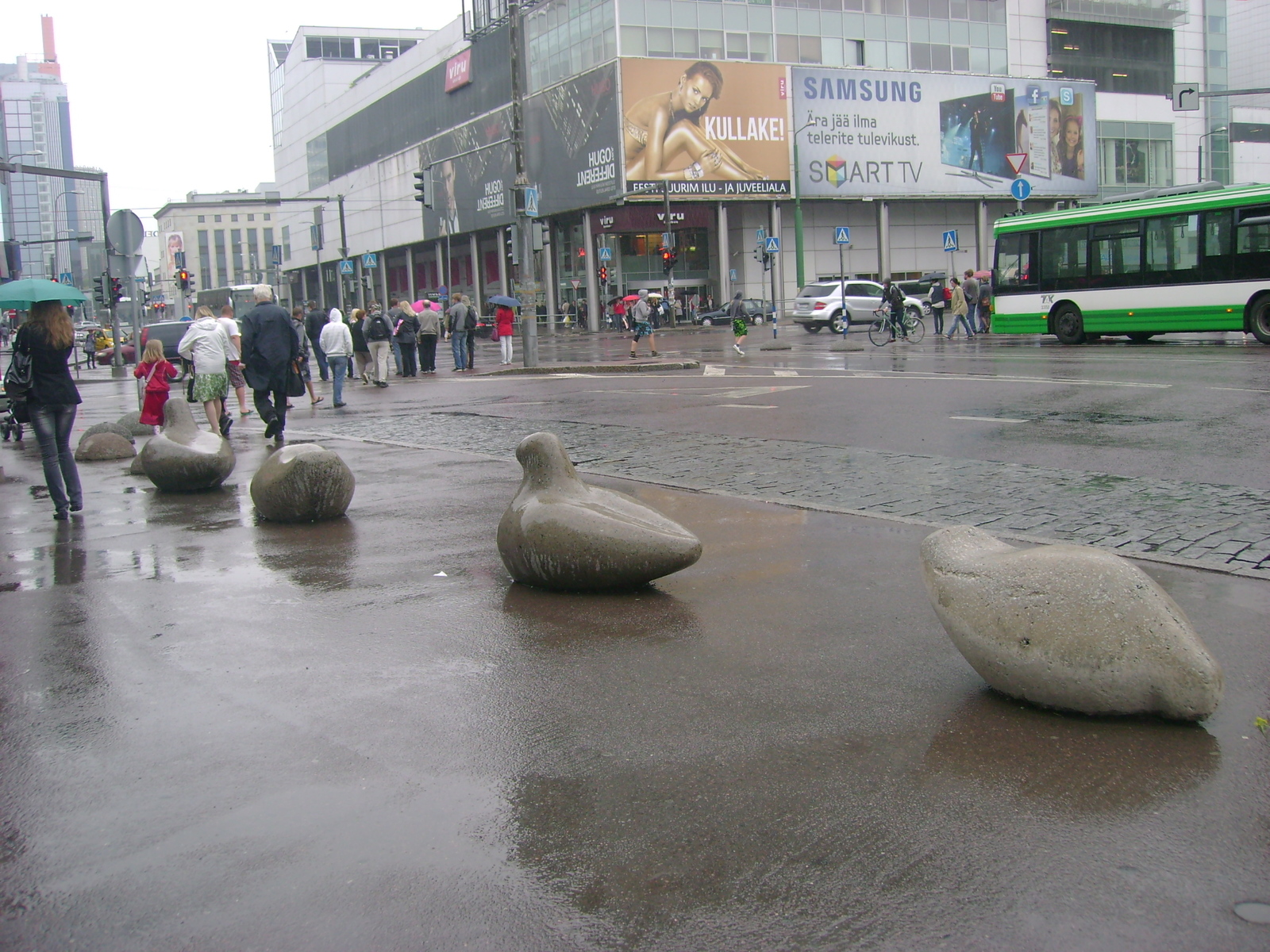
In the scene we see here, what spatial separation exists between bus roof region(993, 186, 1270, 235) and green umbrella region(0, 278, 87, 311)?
66.0ft

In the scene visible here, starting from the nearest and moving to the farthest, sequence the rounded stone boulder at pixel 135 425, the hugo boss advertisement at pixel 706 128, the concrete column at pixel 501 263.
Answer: the rounded stone boulder at pixel 135 425, the hugo boss advertisement at pixel 706 128, the concrete column at pixel 501 263

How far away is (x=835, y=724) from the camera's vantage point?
405cm

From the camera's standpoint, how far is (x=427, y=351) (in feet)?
91.6

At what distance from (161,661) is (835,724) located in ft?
9.76

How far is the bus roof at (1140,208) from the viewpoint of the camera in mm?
22375

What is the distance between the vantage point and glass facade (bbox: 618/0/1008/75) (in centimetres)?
5725

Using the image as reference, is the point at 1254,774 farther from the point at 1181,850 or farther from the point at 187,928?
the point at 187,928

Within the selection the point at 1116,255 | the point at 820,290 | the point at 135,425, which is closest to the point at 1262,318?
the point at 1116,255

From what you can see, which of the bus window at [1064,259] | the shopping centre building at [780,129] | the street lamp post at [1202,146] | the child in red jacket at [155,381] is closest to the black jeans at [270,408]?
the child in red jacket at [155,381]

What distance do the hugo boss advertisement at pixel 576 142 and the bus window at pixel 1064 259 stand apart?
33009mm

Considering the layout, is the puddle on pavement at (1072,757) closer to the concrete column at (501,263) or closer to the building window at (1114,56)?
the concrete column at (501,263)

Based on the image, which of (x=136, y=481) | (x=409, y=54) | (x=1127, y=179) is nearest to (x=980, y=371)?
(x=136, y=481)

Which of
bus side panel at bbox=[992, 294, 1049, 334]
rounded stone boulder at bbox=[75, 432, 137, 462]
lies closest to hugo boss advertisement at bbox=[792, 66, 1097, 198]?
bus side panel at bbox=[992, 294, 1049, 334]

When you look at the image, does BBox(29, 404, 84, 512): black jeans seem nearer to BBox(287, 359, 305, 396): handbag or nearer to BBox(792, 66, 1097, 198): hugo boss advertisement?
BBox(287, 359, 305, 396): handbag
